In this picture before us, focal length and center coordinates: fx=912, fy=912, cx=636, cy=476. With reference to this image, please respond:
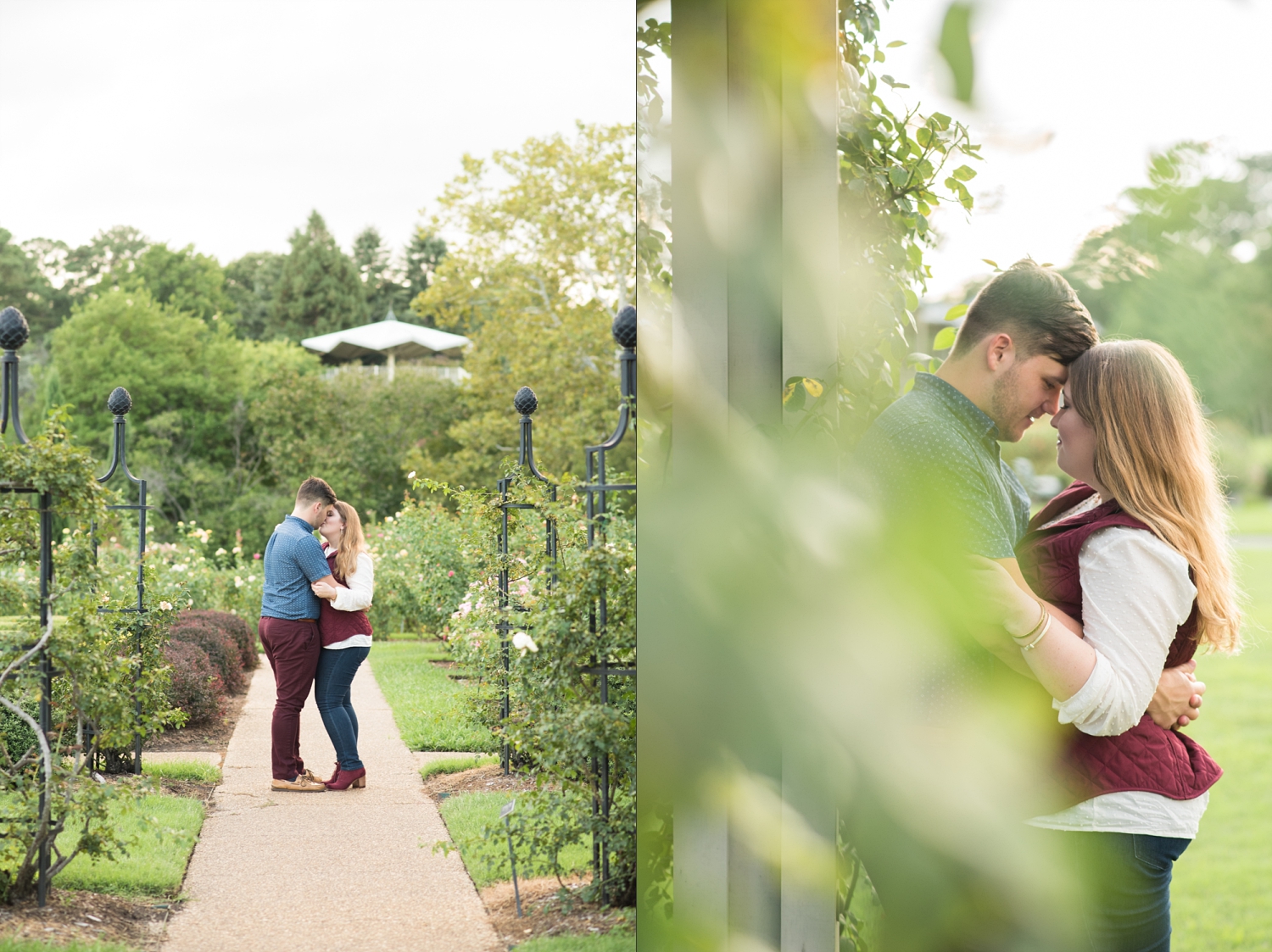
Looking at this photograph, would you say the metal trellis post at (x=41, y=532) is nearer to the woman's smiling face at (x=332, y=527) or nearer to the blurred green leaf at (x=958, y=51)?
the woman's smiling face at (x=332, y=527)

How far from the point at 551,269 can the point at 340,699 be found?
4743 millimetres

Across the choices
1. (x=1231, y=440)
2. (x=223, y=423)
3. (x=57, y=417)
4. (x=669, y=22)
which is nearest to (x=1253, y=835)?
(x=1231, y=440)

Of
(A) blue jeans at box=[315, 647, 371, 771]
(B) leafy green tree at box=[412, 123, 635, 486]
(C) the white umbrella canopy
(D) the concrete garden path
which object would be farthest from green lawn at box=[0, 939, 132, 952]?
(B) leafy green tree at box=[412, 123, 635, 486]

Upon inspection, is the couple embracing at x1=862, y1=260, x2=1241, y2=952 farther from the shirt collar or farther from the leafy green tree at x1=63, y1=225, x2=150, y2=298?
the leafy green tree at x1=63, y1=225, x2=150, y2=298

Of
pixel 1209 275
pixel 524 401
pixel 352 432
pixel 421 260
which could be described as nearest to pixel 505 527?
pixel 524 401

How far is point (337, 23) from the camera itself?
3.78m

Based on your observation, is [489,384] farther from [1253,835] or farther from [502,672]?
[1253,835]

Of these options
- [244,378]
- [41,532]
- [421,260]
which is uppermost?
[421,260]

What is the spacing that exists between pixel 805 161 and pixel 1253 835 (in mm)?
2139

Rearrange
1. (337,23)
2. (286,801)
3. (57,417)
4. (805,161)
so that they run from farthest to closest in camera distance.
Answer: (337,23)
(286,801)
(57,417)
(805,161)

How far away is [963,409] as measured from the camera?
991mm

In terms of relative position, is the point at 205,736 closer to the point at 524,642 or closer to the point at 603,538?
the point at 524,642

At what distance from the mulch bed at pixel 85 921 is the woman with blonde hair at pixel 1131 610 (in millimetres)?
1509

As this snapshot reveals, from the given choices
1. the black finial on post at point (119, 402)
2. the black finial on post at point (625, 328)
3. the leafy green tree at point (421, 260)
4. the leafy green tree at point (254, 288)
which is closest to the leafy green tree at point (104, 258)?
the leafy green tree at point (254, 288)
